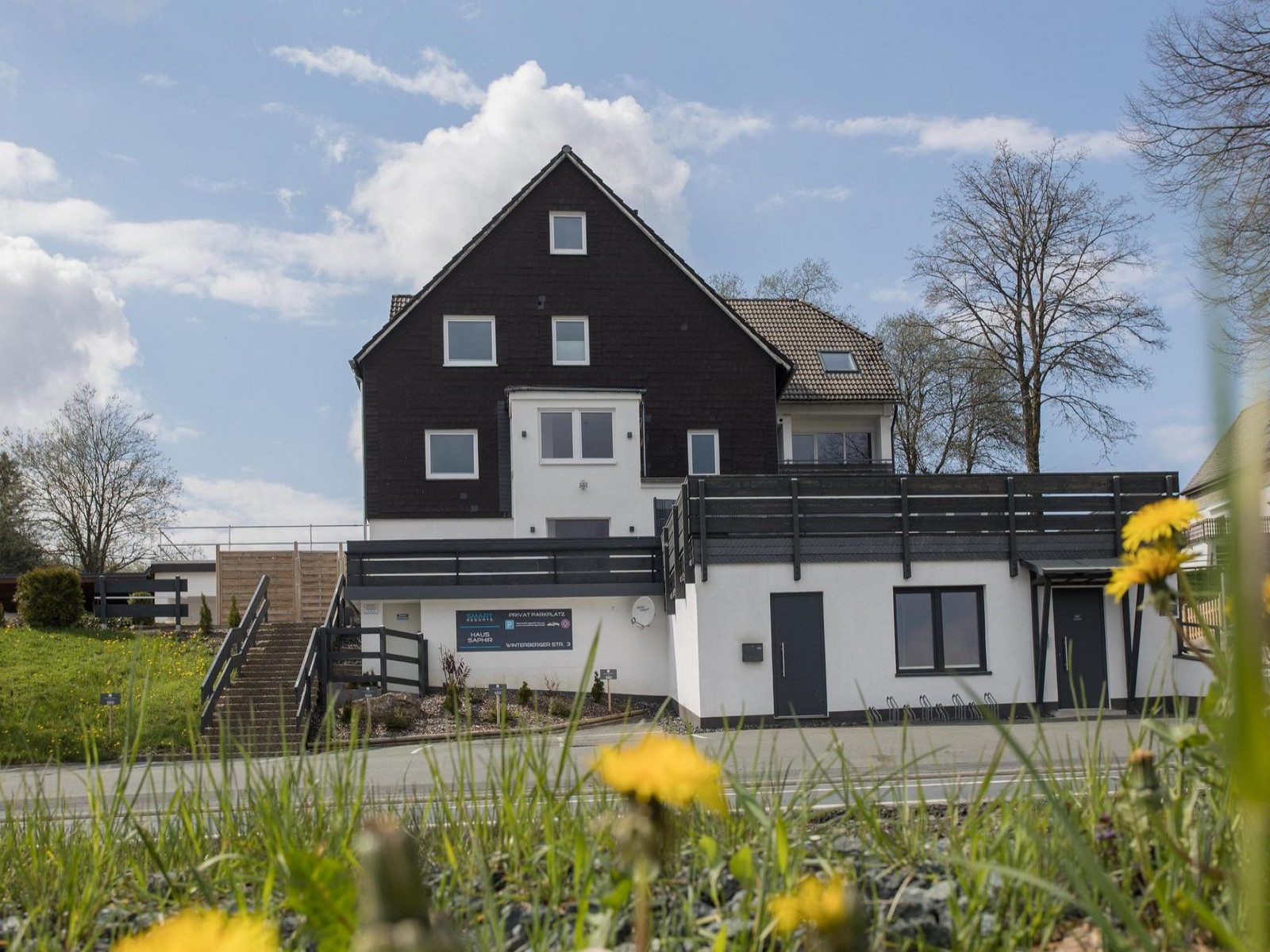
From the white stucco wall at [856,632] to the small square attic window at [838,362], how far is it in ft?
63.4

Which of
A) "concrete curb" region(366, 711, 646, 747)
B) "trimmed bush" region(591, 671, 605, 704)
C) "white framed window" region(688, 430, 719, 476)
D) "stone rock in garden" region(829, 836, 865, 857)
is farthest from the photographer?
"white framed window" region(688, 430, 719, 476)

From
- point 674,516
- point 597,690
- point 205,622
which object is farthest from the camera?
point 205,622

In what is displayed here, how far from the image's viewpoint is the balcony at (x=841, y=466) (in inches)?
1471

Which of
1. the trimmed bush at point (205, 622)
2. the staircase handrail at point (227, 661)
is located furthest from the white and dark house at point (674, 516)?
the trimmed bush at point (205, 622)

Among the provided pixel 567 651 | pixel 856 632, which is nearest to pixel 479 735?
pixel 567 651

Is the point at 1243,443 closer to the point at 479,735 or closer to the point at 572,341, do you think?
the point at 479,735

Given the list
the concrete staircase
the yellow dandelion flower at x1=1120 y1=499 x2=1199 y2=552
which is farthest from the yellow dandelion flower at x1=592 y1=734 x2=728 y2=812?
the concrete staircase

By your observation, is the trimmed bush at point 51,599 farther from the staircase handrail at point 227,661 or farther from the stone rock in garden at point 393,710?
the stone rock in garden at point 393,710

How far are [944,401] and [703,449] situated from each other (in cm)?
1278

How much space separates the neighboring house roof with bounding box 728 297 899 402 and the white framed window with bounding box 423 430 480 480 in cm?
979

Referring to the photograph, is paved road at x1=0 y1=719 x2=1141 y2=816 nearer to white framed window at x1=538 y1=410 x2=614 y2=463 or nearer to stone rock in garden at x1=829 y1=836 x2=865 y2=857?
stone rock in garden at x1=829 y1=836 x2=865 y2=857

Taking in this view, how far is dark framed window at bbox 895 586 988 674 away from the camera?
2008cm

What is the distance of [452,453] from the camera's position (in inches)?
1227

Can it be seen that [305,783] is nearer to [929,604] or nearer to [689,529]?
[689,529]
